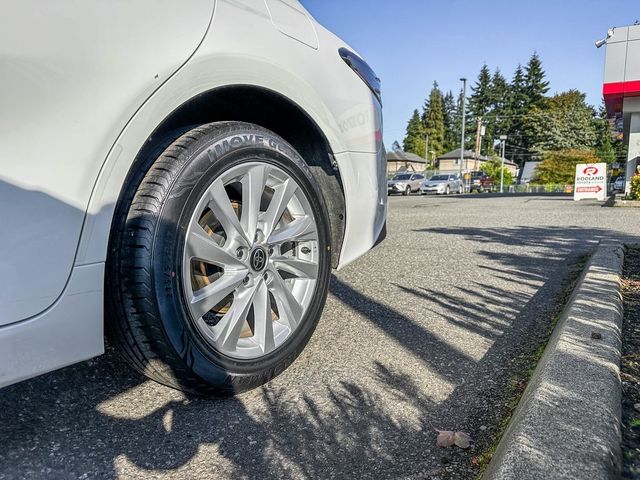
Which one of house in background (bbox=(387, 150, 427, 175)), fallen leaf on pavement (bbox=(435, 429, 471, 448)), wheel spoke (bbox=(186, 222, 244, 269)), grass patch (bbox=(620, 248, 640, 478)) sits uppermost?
house in background (bbox=(387, 150, 427, 175))

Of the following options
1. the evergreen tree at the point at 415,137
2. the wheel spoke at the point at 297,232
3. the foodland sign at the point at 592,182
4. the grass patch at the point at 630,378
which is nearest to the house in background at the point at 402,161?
the evergreen tree at the point at 415,137

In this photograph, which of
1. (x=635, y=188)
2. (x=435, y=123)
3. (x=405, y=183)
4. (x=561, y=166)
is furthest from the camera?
(x=435, y=123)

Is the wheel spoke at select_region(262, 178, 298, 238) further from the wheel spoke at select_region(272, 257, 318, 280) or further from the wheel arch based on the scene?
the wheel arch

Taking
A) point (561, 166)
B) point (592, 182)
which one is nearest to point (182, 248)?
point (592, 182)

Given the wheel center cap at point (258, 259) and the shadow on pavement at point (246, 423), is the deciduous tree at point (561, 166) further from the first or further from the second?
the wheel center cap at point (258, 259)

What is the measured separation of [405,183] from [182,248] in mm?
A: 31803

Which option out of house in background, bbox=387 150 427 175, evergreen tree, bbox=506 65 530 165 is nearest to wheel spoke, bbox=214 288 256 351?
house in background, bbox=387 150 427 175

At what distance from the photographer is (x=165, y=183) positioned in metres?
1.64

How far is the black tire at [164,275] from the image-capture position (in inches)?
62.0

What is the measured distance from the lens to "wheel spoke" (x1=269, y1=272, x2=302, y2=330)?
2.01m

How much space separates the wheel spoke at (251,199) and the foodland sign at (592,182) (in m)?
17.3

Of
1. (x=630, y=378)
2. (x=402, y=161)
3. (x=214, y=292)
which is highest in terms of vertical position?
(x=402, y=161)

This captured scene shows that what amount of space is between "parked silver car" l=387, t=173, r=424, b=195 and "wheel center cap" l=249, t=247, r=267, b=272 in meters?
31.1

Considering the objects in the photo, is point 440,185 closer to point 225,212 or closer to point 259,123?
point 259,123
